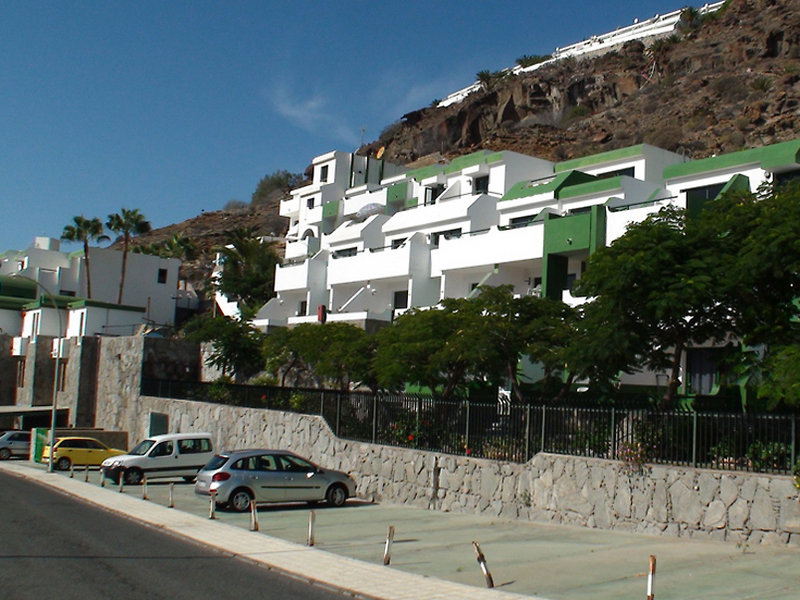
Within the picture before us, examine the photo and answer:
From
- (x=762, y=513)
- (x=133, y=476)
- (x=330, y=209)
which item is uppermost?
(x=330, y=209)

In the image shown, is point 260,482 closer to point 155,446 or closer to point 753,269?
point 155,446

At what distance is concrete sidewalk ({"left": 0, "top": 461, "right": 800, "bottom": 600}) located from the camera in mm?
11641

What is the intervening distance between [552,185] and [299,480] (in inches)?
801

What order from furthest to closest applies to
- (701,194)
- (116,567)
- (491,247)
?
1. (491,247)
2. (701,194)
3. (116,567)

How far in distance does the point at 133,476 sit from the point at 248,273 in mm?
32987

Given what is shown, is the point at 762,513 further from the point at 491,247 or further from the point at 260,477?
the point at 491,247

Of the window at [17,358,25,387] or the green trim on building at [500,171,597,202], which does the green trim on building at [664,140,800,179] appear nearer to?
the green trim on building at [500,171,597,202]

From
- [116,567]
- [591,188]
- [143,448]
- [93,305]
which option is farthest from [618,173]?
[116,567]

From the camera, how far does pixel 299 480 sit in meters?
21.7

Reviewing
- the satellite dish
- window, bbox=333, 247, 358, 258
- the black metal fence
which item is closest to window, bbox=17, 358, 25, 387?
window, bbox=333, 247, 358, 258

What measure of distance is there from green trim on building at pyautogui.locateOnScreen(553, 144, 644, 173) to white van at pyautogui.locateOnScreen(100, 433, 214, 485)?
73.5 ft

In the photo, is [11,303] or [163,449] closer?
[163,449]

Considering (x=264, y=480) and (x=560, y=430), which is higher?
(x=560, y=430)

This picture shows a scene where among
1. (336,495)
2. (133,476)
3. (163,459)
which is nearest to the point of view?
(336,495)
